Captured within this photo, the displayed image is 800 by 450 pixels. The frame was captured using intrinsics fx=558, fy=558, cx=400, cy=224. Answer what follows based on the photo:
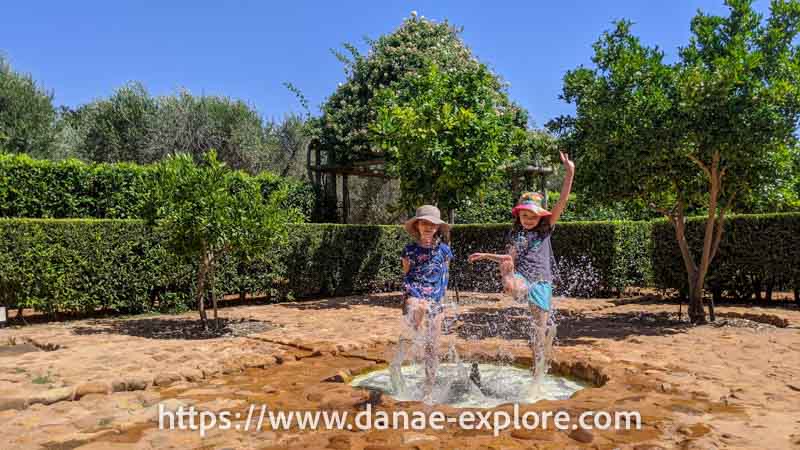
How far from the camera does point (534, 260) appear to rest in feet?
16.2

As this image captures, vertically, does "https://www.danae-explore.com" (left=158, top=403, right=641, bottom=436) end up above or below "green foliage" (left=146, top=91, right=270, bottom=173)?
below

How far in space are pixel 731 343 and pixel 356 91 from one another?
577 inches

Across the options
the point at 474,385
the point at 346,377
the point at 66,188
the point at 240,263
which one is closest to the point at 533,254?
the point at 474,385

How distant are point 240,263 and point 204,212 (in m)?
4.31

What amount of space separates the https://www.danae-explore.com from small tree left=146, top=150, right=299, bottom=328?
433 centimetres

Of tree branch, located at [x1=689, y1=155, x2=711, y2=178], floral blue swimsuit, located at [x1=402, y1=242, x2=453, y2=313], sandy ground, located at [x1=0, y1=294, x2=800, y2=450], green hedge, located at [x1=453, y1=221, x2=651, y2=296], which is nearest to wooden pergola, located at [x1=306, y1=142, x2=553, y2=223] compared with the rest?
green hedge, located at [x1=453, y1=221, x2=651, y2=296]

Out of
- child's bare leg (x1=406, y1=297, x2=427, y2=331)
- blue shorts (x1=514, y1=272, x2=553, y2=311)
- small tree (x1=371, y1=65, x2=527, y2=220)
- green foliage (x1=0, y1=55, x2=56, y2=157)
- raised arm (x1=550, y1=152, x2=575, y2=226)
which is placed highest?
green foliage (x1=0, y1=55, x2=56, y2=157)

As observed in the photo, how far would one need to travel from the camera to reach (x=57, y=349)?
7203 millimetres

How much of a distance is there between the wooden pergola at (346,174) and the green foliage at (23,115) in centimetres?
983

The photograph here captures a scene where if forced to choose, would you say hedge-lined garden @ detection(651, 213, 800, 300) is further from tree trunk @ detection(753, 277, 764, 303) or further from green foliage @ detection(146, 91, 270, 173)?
green foliage @ detection(146, 91, 270, 173)

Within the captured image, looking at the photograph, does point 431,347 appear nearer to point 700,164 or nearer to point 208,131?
point 700,164

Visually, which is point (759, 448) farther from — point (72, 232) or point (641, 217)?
point (641, 217)

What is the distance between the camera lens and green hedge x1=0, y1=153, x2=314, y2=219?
11219mm

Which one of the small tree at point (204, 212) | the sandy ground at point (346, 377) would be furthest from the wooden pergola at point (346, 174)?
the small tree at point (204, 212)
